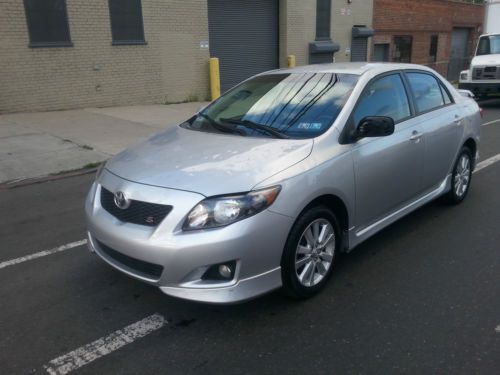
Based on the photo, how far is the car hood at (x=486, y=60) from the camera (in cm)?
1567

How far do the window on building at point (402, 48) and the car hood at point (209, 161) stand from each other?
69.0ft

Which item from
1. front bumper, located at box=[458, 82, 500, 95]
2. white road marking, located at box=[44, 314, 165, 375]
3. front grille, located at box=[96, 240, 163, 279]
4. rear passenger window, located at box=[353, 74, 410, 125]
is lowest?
front bumper, located at box=[458, 82, 500, 95]

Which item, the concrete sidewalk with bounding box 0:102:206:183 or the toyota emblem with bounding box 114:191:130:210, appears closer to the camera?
the toyota emblem with bounding box 114:191:130:210

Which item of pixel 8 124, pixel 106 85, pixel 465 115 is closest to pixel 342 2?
pixel 106 85

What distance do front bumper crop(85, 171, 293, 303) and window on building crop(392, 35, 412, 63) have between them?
21796mm

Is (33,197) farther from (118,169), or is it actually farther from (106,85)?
(106,85)

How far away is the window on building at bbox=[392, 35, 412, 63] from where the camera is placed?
2278 centimetres

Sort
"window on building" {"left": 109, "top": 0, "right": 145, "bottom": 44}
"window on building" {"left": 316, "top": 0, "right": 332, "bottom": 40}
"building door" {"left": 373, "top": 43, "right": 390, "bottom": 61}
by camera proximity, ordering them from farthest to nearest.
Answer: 1. "building door" {"left": 373, "top": 43, "right": 390, "bottom": 61}
2. "window on building" {"left": 316, "top": 0, "right": 332, "bottom": 40}
3. "window on building" {"left": 109, "top": 0, "right": 145, "bottom": 44}

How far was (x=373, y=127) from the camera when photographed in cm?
373

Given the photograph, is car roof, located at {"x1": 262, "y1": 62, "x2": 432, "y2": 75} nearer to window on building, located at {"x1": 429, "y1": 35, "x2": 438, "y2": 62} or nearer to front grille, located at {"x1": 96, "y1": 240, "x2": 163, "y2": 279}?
front grille, located at {"x1": 96, "y1": 240, "x2": 163, "y2": 279}

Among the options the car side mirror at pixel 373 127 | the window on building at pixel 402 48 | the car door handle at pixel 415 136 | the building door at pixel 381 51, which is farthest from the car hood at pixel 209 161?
the window on building at pixel 402 48

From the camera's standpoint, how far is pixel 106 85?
42.4 ft

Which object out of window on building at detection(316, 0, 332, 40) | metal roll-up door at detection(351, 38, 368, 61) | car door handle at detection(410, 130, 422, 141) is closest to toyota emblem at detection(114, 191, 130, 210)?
car door handle at detection(410, 130, 422, 141)

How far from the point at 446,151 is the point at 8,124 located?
9058 mm
